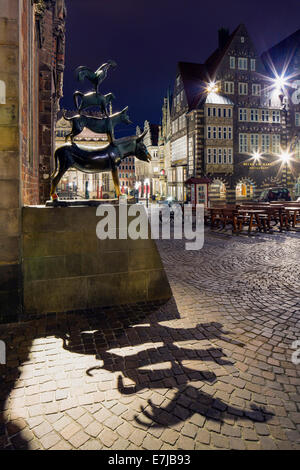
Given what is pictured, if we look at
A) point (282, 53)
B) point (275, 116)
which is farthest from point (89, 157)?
point (282, 53)

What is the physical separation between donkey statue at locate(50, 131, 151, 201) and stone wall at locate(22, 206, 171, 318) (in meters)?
0.56

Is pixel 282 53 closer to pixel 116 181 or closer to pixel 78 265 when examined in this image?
pixel 116 181

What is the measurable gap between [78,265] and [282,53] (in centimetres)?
4758

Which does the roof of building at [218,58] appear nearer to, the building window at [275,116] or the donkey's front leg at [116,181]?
the building window at [275,116]

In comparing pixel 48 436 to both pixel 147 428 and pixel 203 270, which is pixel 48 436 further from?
pixel 203 270

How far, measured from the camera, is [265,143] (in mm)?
35094

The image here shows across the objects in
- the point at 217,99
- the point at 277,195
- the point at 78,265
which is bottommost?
the point at 78,265

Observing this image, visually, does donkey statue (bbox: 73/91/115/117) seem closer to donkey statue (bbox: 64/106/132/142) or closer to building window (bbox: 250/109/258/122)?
donkey statue (bbox: 64/106/132/142)

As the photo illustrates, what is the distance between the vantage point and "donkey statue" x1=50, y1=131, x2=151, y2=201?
508 cm
